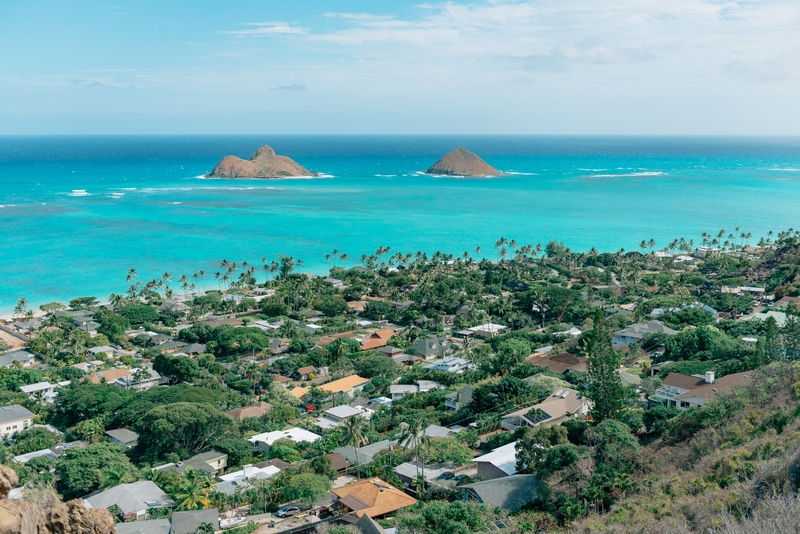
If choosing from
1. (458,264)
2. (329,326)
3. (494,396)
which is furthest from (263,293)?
(494,396)

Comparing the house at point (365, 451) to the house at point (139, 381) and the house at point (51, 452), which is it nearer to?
the house at point (51, 452)

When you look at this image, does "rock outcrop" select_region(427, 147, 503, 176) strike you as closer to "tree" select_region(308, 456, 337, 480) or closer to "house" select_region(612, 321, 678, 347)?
"house" select_region(612, 321, 678, 347)

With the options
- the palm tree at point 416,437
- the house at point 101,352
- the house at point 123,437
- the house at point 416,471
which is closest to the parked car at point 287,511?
the house at point 416,471

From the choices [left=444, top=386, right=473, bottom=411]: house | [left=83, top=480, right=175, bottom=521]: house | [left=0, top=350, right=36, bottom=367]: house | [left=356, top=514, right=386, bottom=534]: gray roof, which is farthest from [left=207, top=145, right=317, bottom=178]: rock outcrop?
[left=356, top=514, right=386, bottom=534]: gray roof

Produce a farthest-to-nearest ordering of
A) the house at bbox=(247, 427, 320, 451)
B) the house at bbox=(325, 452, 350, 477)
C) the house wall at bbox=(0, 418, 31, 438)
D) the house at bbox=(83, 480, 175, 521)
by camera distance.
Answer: the house wall at bbox=(0, 418, 31, 438) < the house at bbox=(247, 427, 320, 451) < the house at bbox=(325, 452, 350, 477) < the house at bbox=(83, 480, 175, 521)

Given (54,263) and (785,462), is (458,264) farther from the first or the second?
(785,462)

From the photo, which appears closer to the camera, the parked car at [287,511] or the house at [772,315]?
the parked car at [287,511]
